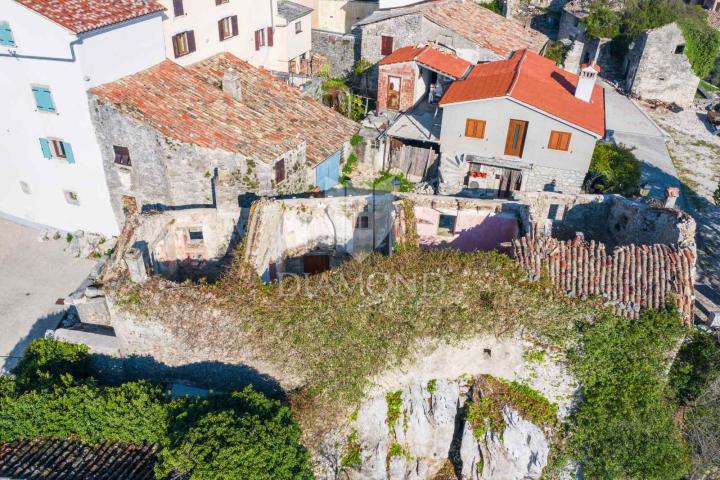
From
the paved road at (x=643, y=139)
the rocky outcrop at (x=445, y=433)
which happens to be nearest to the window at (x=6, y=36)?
the rocky outcrop at (x=445, y=433)

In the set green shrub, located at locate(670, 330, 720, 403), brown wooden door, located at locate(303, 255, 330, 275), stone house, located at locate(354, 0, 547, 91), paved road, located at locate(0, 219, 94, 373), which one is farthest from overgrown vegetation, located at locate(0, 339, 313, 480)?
stone house, located at locate(354, 0, 547, 91)

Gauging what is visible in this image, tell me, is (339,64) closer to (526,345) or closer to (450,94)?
(450,94)

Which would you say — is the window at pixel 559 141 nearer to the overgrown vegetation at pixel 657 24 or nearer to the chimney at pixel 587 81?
the chimney at pixel 587 81

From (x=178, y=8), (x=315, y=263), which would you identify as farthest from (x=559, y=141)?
(x=178, y=8)

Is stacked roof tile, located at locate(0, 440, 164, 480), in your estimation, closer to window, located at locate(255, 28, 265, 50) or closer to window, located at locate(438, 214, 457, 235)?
window, located at locate(438, 214, 457, 235)

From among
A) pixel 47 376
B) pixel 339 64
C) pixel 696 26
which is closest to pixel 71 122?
pixel 47 376
